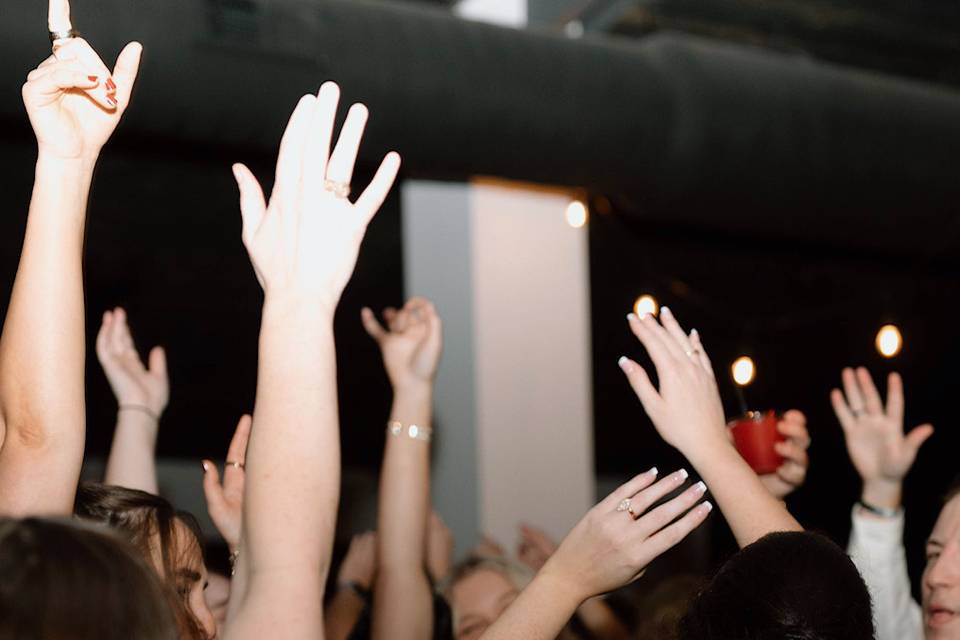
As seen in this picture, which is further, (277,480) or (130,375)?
(130,375)

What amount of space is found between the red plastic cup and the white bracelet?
0.54m

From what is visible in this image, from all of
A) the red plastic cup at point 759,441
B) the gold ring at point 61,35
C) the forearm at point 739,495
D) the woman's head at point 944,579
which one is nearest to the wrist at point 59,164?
the gold ring at point 61,35

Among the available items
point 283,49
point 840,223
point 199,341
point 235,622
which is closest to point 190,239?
point 199,341

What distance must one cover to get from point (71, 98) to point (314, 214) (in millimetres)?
327

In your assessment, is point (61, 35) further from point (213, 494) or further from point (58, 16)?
point (213, 494)

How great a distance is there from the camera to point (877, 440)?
223 centimetres

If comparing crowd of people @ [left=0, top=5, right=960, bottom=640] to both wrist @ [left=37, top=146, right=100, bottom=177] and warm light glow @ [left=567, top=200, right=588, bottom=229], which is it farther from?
warm light glow @ [left=567, top=200, right=588, bottom=229]

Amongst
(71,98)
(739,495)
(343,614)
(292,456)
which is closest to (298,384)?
(292,456)

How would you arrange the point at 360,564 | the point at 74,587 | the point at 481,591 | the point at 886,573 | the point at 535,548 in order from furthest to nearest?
the point at 535,548, the point at 360,564, the point at 481,591, the point at 886,573, the point at 74,587

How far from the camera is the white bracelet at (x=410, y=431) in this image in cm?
218

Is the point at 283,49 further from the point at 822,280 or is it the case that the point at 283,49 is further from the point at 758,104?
the point at 822,280

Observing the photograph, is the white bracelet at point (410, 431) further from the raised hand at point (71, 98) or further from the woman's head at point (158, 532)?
the raised hand at point (71, 98)

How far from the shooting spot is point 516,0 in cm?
381

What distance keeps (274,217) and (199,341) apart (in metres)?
3.13
